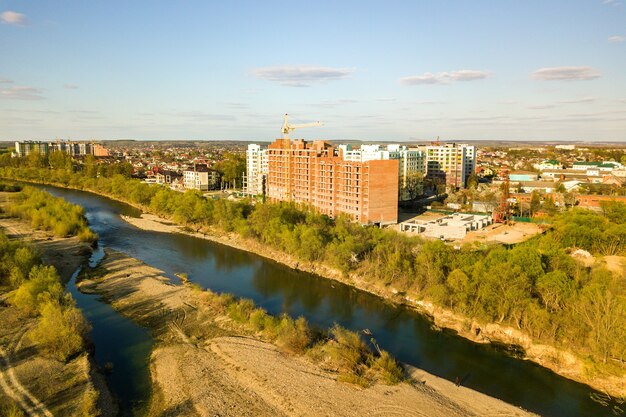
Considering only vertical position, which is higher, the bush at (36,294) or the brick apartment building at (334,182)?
the brick apartment building at (334,182)

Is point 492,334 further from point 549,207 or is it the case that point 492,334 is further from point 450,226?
point 549,207

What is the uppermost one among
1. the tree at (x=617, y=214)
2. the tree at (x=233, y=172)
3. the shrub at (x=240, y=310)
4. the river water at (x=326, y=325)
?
the tree at (x=233, y=172)

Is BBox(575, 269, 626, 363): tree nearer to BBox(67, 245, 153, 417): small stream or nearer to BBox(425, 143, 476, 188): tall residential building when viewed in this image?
BBox(67, 245, 153, 417): small stream

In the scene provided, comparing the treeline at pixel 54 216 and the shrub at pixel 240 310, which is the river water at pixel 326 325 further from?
the treeline at pixel 54 216

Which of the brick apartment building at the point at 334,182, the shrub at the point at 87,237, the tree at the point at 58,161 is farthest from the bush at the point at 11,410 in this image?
the tree at the point at 58,161

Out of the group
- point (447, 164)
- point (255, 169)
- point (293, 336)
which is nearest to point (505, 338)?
point (293, 336)

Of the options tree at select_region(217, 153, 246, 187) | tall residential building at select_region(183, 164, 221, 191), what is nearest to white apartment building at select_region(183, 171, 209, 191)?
tall residential building at select_region(183, 164, 221, 191)

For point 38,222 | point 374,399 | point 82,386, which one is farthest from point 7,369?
point 38,222
